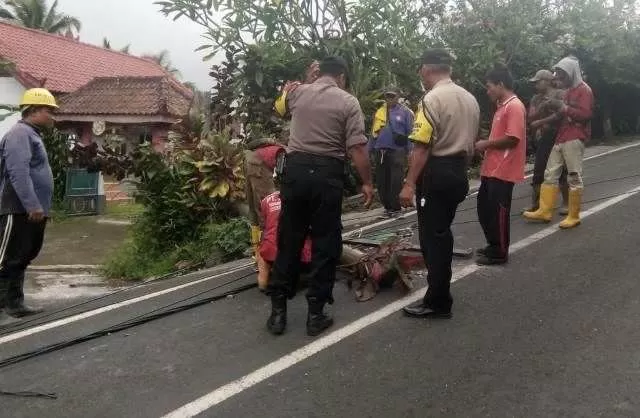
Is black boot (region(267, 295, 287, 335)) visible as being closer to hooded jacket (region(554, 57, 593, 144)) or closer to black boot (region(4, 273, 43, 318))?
black boot (region(4, 273, 43, 318))

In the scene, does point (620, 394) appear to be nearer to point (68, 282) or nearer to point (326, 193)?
point (326, 193)

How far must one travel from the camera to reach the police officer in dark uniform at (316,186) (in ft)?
14.2

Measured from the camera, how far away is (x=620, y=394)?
3.39m

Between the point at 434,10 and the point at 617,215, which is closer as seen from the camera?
the point at 617,215

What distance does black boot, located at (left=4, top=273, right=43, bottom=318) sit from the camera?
5.55 metres

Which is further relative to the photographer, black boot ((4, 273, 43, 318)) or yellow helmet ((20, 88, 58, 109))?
black boot ((4, 273, 43, 318))

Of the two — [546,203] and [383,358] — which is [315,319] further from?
[546,203]

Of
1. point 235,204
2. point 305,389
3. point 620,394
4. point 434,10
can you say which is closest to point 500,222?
point 620,394

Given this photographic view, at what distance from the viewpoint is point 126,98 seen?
21.3m

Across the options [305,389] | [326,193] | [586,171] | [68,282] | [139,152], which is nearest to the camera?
[305,389]

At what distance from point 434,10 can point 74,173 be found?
9885mm

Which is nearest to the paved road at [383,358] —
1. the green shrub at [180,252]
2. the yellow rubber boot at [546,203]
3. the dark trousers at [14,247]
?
the dark trousers at [14,247]

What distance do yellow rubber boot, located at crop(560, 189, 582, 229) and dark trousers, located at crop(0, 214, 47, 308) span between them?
526cm

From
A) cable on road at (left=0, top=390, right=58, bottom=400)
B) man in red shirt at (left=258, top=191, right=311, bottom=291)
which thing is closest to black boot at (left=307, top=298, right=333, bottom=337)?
man in red shirt at (left=258, top=191, right=311, bottom=291)
